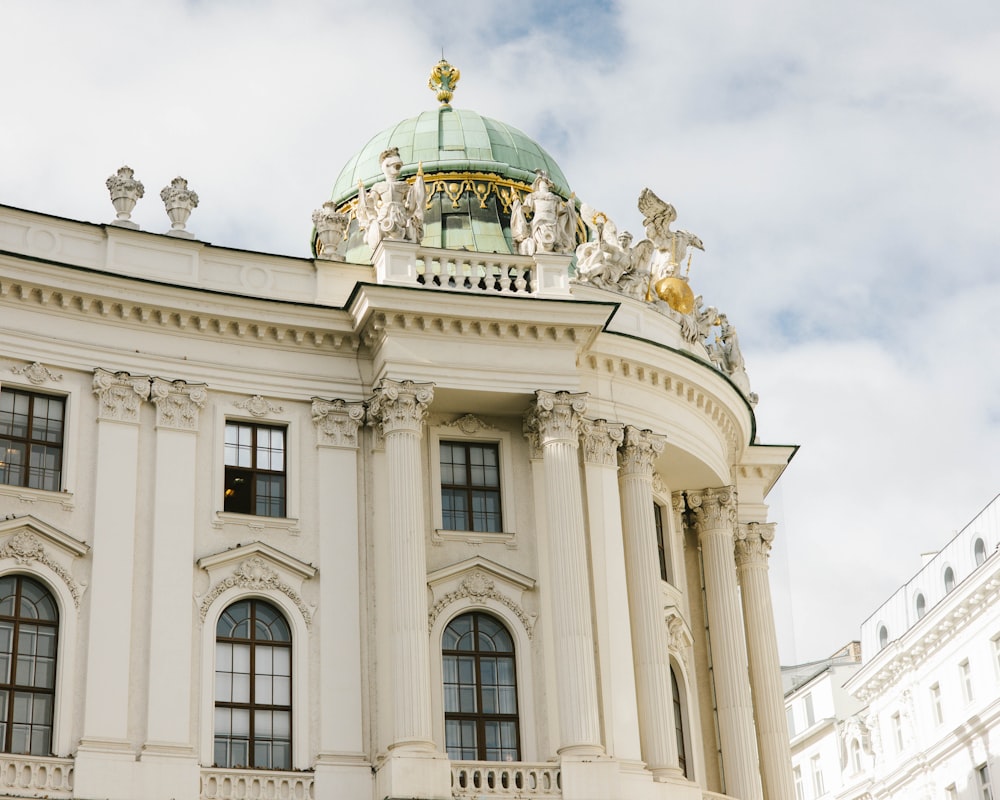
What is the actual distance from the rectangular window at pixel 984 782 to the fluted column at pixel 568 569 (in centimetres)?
2177

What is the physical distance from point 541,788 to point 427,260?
371 inches

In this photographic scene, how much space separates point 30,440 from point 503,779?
926 centimetres

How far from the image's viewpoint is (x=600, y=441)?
103 feet

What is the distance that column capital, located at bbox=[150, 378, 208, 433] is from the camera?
29.2 m

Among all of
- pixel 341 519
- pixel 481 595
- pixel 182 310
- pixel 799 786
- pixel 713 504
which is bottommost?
pixel 481 595

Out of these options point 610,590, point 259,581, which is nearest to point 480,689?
point 610,590

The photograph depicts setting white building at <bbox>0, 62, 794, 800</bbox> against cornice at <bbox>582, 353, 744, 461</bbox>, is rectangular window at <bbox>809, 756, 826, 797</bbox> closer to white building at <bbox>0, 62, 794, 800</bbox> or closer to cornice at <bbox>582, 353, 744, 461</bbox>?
cornice at <bbox>582, 353, 744, 461</bbox>

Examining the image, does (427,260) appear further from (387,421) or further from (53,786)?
(53,786)

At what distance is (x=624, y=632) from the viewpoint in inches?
1188

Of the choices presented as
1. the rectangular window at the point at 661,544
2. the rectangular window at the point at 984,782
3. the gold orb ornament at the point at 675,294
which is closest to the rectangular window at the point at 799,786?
the rectangular window at the point at 984,782

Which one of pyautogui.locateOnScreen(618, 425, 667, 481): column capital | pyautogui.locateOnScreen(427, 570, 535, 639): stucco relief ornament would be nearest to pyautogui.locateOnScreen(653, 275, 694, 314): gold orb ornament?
pyautogui.locateOnScreen(618, 425, 667, 481): column capital

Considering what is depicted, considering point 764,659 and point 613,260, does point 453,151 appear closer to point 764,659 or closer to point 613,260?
point 613,260


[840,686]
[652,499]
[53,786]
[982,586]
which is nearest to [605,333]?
[652,499]

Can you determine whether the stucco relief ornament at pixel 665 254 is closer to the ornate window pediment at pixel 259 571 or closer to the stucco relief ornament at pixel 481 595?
the stucco relief ornament at pixel 481 595
